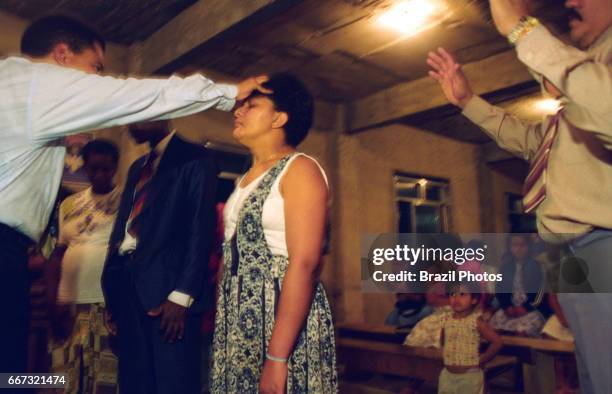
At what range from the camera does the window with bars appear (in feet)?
27.2

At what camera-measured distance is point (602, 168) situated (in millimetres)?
1241

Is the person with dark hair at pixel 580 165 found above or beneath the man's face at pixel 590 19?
beneath

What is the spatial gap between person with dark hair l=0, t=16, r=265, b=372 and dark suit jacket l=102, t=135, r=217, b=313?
18.3 inches

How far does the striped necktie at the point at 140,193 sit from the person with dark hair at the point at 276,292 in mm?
631

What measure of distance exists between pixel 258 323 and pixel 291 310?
16 cm

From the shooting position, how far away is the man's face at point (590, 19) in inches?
52.2

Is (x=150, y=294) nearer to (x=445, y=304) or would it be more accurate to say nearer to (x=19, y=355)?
(x=19, y=355)

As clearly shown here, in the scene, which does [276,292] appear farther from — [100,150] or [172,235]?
[100,150]

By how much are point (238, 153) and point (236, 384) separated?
4.68 meters

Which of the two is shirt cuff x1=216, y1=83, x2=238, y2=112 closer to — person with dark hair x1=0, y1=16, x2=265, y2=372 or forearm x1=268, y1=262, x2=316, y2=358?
person with dark hair x1=0, y1=16, x2=265, y2=372

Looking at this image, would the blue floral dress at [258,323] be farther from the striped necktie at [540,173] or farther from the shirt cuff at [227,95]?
the striped necktie at [540,173]

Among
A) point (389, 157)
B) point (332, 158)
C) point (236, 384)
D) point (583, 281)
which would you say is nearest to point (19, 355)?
point (236, 384)

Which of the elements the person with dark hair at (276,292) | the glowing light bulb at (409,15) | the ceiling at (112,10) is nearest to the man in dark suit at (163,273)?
the person with dark hair at (276,292)

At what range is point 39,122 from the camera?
147 cm
